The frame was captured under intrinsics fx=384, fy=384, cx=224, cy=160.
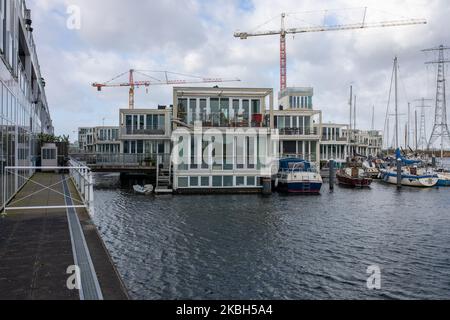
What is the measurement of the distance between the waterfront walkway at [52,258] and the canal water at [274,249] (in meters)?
2.51

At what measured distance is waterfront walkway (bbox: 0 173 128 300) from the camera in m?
6.11

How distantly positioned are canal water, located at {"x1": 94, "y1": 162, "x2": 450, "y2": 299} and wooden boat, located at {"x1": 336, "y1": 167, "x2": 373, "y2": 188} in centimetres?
1628

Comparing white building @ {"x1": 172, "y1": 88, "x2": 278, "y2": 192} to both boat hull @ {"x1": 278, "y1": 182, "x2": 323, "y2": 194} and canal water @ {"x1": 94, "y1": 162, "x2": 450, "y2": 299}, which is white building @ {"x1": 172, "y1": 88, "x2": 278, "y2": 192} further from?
canal water @ {"x1": 94, "y1": 162, "x2": 450, "y2": 299}

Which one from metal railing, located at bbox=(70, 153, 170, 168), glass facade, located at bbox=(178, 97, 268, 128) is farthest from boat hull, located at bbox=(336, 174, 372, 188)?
metal railing, located at bbox=(70, 153, 170, 168)

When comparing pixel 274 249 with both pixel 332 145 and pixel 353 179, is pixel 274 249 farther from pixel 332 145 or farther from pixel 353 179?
pixel 332 145

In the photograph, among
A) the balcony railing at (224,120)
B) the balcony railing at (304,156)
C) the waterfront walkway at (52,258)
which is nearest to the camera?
the waterfront walkway at (52,258)

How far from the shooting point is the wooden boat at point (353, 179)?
4403 centimetres

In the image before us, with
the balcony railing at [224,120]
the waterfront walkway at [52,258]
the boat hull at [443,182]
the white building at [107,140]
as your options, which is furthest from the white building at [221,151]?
the white building at [107,140]

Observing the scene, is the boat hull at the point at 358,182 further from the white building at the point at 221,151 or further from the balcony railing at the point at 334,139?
the balcony railing at the point at 334,139

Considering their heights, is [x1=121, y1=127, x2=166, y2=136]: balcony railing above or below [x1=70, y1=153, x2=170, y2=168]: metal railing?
above

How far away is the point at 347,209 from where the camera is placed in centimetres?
2689

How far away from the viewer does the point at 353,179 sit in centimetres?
Result: 4412
